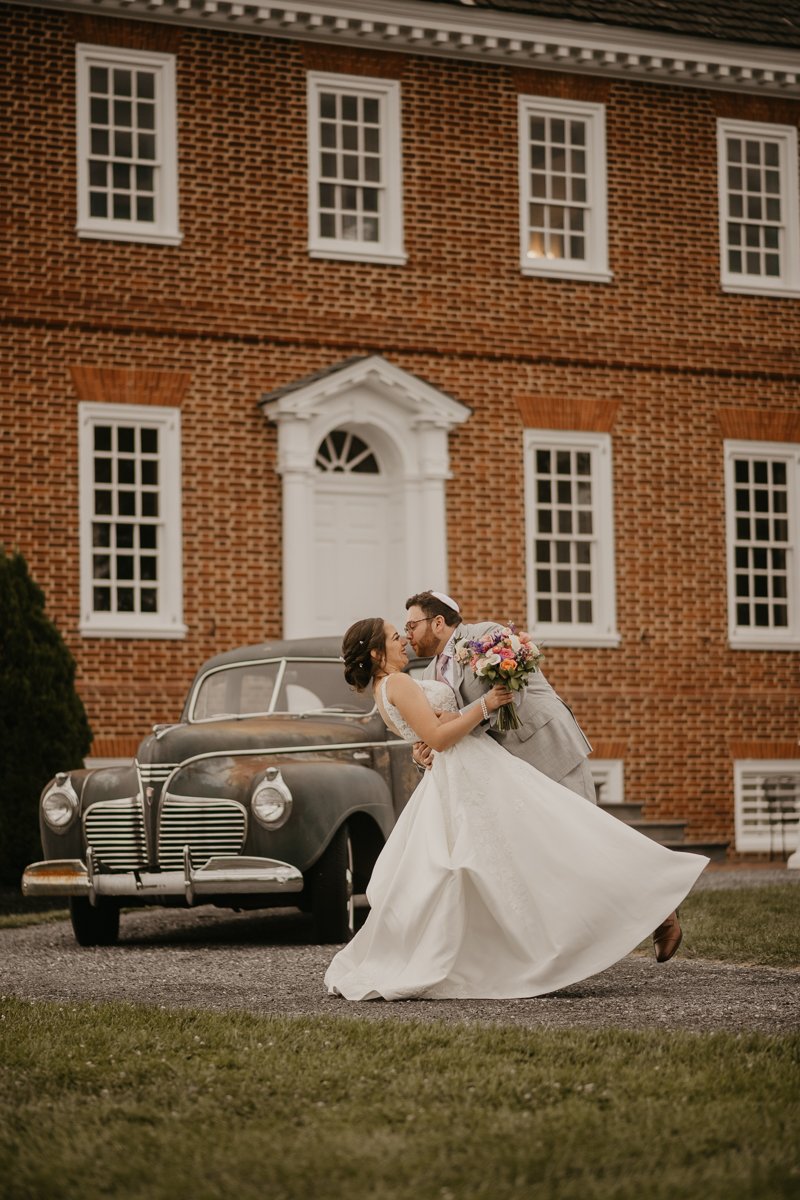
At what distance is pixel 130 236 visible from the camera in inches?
602

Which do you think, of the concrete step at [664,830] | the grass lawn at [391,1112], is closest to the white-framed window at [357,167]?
the concrete step at [664,830]

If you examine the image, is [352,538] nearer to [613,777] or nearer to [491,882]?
[613,777]

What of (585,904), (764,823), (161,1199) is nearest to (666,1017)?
(585,904)

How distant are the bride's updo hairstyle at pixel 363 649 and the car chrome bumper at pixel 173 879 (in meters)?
1.77

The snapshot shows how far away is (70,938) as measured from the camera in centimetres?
1002

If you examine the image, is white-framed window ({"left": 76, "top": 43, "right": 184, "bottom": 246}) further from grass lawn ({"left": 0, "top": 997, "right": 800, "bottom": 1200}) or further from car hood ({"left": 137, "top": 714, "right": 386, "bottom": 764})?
grass lawn ({"left": 0, "top": 997, "right": 800, "bottom": 1200})

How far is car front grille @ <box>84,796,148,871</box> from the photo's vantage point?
30.1ft

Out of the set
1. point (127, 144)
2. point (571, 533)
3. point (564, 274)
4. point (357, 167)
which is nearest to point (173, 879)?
point (571, 533)

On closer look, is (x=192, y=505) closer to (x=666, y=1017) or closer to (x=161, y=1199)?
(x=666, y=1017)

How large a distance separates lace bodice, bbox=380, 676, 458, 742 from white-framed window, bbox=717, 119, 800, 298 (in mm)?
11570

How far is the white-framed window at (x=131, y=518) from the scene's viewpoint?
1502 centimetres

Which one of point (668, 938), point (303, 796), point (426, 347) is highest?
point (426, 347)

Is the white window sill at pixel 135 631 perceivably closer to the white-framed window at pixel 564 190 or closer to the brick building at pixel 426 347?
the brick building at pixel 426 347

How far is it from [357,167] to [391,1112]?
1324 cm
